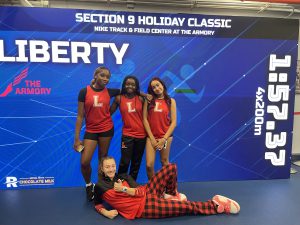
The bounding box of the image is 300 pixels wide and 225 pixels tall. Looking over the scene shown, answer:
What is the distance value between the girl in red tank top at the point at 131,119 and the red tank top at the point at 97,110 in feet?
0.40

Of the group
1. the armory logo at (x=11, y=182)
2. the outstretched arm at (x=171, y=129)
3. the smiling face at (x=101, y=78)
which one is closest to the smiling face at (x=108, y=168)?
the outstretched arm at (x=171, y=129)

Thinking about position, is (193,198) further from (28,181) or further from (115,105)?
(28,181)

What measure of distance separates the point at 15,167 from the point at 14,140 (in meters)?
0.33

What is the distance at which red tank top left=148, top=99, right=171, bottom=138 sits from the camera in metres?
3.25

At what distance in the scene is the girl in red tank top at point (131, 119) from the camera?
3.24 m

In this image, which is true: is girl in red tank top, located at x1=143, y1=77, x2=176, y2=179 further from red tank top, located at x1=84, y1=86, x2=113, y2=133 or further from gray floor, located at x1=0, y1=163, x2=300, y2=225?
gray floor, located at x1=0, y1=163, x2=300, y2=225

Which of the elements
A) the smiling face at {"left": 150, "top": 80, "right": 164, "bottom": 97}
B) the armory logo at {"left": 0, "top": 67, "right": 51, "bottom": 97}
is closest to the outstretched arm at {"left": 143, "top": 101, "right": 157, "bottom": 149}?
the smiling face at {"left": 150, "top": 80, "right": 164, "bottom": 97}

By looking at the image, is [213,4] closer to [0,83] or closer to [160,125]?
[160,125]

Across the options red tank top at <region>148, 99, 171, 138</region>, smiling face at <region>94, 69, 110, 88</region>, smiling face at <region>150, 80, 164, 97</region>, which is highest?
smiling face at <region>94, 69, 110, 88</region>

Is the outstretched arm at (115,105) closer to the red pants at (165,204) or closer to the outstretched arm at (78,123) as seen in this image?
the outstretched arm at (78,123)

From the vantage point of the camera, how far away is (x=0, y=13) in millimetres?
3244

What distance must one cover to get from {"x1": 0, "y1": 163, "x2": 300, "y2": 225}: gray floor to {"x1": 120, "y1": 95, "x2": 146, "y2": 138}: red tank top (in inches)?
35.4

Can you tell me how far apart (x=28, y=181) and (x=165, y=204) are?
1787 mm

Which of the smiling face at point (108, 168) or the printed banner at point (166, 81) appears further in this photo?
the printed banner at point (166, 81)
